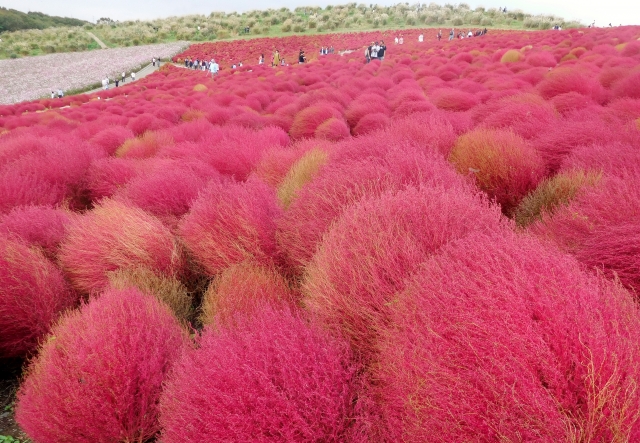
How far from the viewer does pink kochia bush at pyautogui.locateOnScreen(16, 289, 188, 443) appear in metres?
2.41

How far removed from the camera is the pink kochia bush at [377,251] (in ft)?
7.77

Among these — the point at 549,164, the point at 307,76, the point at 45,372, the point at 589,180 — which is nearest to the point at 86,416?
the point at 45,372

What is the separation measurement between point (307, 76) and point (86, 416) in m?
15.9

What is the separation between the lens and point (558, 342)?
4.83ft

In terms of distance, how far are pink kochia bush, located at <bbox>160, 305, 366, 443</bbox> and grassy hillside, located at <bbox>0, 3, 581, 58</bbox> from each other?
129 feet

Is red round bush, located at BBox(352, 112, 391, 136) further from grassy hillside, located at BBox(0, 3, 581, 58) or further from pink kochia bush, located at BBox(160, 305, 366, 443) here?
grassy hillside, located at BBox(0, 3, 581, 58)

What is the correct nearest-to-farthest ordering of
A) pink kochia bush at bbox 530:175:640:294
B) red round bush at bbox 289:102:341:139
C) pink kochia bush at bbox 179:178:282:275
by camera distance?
1. pink kochia bush at bbox 530:175:640:294
2. pink kochia bush at bbox 179:178:282:275
3. red round bush at bbox 289:102:341:139

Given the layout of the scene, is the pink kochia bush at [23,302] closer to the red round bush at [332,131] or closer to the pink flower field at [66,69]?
the red round bush at [332,131]

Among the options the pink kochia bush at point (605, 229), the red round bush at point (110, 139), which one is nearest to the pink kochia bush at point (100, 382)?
the pink kochia bush at point (605, 229)

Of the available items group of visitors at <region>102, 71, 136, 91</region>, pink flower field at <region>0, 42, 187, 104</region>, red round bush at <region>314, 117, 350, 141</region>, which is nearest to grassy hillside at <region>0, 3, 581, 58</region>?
pink flower field at <region>0, 42, 187, 104</region>

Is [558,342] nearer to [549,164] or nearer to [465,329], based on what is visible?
[465,329]

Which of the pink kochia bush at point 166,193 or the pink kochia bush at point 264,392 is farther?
the pink kochia bush at point 166,193

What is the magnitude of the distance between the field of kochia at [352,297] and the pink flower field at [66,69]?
28.6 metres

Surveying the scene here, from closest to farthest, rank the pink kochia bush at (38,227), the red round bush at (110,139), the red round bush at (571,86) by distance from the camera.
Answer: the pink kochia bush at (38,227) < the red round bush at (571,86) < the red round bush at (110,139)
